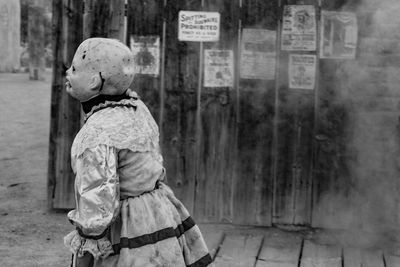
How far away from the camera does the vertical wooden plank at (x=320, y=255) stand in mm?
5238

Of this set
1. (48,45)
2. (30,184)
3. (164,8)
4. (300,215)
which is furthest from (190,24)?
(48,45)

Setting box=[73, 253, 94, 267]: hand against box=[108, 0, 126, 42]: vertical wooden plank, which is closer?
box=[73, 253, 94, 267]: hand

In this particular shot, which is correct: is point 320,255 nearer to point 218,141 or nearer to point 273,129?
point 273,129

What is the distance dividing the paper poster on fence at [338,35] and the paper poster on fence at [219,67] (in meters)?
0.70

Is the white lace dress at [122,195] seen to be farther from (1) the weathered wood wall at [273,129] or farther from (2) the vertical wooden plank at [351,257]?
(1) the weathered wood wall at [273,129]

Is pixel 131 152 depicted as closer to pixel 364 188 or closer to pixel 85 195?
pixel 85 195

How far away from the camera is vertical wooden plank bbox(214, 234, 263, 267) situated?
5.25m

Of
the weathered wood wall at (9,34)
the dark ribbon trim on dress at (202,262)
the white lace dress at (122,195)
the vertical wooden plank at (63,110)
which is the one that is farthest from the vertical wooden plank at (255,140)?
the weathered wood wall at (9,34)

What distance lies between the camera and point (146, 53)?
6027 mm

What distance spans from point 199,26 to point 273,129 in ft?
3.14

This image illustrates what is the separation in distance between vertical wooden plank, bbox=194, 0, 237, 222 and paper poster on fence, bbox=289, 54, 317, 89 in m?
0.46

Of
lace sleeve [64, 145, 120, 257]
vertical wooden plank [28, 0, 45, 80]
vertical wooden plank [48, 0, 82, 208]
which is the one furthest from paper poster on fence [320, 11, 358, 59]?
vertical wooden plank [28, 0, 45, 80]

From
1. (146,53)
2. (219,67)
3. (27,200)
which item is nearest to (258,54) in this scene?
(219,67)

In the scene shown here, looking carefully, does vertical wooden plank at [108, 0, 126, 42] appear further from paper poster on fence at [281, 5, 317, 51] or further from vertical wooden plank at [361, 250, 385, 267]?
vertical wooden plank at [361, 250, 385, 267]
